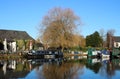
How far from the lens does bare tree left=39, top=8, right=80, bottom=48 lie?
2618 inches

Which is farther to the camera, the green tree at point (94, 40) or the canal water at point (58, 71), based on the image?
the green tree at point (94, 40)

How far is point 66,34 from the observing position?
221 feet

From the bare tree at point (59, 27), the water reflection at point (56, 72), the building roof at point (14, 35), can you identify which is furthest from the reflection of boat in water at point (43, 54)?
the water reflection at point (56, 72)

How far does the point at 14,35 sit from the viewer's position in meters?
75.1

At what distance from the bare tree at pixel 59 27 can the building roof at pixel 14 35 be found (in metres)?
10.6

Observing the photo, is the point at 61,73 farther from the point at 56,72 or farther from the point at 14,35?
the point at 14,35

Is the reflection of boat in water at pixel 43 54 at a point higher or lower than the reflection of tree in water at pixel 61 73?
higher

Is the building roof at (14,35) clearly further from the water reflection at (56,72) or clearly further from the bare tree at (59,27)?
the water reflection at (56,72)

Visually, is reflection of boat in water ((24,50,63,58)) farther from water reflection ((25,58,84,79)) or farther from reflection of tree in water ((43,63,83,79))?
reflection of tree in water ((43,63,83,79))

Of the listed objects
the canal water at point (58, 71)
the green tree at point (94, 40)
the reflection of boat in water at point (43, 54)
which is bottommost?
the canal water at point (58, 71)

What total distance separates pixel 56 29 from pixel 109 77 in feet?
141

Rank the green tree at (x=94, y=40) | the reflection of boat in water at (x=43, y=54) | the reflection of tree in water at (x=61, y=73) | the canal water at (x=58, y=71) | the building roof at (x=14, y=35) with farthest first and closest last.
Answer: the green tree at (x=94, y=40) < the building roof at (x=14, y=35) < the reflection of boat in water at (x=43, y=54) < the canal water at (x=58, y=71) < the reflection of tree in water at (x=61, y=73)

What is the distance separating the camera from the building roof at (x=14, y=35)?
72562mm

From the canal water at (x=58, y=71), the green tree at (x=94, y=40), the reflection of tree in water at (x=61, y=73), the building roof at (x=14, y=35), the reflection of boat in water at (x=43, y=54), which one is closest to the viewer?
the reflection of tree in water at (x=61, y=73)
